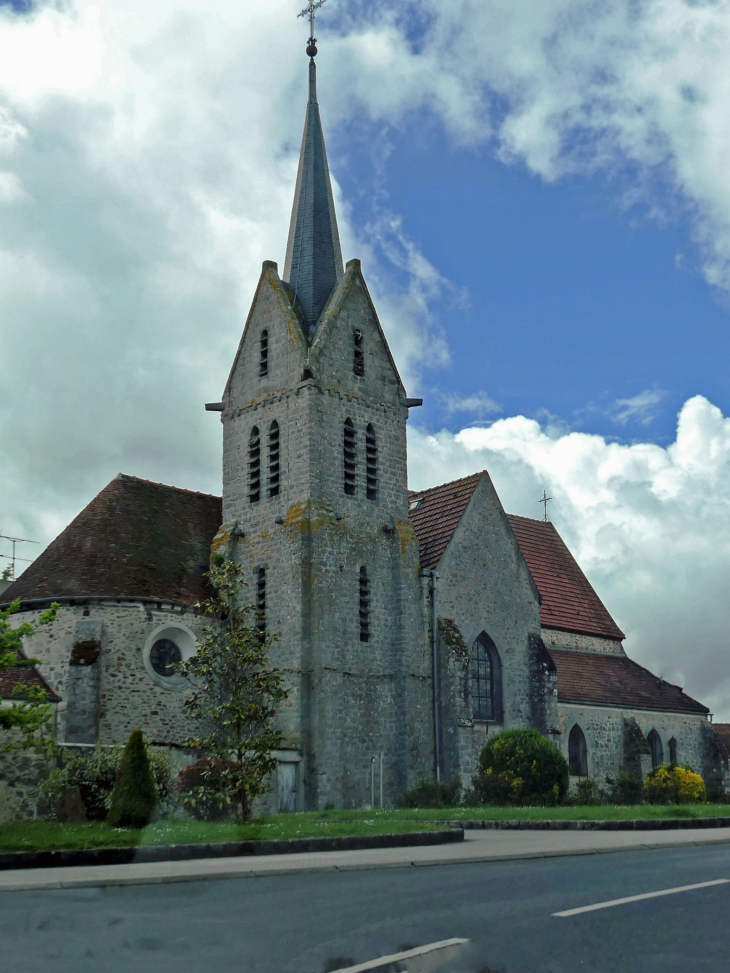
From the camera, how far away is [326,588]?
33344 millimetres

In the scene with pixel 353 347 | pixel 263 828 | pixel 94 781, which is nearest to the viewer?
pixel 263 828

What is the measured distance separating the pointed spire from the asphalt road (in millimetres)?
27483

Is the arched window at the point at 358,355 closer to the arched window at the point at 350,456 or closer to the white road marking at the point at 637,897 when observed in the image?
the arched window at the point at 350,456

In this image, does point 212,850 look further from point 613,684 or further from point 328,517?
point 613,684

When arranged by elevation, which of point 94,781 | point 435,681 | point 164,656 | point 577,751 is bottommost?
point 94,781

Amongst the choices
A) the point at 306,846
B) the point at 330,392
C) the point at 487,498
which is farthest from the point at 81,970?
the point at 487,498

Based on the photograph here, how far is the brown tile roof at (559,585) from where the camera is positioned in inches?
1746

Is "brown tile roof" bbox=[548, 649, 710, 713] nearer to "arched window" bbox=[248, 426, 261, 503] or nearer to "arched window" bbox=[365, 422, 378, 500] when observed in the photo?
"arched window" bbox=[365, 422, 378, 500]

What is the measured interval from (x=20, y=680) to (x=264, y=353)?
14.5m

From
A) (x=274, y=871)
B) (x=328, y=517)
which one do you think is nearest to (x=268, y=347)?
(x=328, y=517)

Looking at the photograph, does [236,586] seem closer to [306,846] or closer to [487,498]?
[306,846]

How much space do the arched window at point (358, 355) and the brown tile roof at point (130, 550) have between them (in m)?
7.39

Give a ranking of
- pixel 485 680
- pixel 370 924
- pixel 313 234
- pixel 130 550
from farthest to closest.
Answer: pixel 313 234 → pixel 485 680 → pixel 130 550 → pixel 370 924

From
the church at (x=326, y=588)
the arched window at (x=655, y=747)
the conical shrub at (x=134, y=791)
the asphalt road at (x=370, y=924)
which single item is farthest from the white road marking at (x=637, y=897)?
the arched window at (x=655, y=747)
